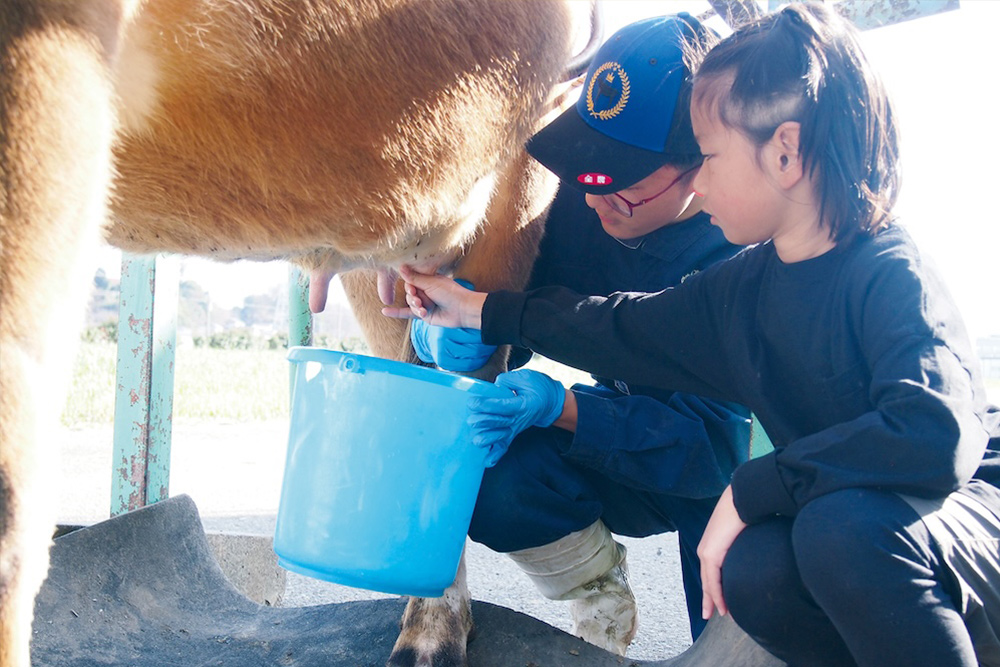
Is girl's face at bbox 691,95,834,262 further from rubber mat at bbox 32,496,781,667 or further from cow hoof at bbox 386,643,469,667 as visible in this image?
cow hoof at bbox 386,643,469,667

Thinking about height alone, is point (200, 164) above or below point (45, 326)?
above

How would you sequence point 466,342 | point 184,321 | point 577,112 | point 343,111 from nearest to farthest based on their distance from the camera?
point 343,111 < point 577,112 < point 466,342 < point 184,321

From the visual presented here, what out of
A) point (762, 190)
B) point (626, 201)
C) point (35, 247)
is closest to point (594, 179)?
point (626, 201)

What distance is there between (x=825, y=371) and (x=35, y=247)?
92cm

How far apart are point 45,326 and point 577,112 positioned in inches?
40.7

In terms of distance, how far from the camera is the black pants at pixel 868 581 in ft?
2.98

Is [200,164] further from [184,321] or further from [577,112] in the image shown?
[184,321]

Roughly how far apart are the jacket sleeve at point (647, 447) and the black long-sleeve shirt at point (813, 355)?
145 mm

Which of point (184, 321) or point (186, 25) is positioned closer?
point (186, 25)

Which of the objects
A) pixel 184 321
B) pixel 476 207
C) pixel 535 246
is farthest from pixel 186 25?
pixel 184 321

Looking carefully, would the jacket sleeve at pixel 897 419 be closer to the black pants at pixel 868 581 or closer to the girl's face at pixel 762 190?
the black pants at pixel 868 581

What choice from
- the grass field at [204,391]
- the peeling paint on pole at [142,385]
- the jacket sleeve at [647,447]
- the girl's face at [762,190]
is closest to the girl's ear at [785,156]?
the girl's face at [762,190]

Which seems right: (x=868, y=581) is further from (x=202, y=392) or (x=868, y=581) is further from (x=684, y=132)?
(x=202, y=392)

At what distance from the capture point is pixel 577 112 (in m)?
1.57
